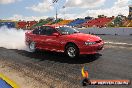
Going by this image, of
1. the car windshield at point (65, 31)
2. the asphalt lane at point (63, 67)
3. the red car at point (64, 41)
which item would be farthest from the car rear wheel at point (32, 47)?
the car windshield at point (65, 31)

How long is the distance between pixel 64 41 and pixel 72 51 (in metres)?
0.65

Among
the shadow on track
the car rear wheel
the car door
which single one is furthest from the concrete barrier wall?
the car door

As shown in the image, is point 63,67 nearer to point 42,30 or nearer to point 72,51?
point 72,51

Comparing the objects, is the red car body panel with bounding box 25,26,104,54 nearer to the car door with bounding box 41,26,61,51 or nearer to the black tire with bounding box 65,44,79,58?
the car door with bounding box 41,26,61,51

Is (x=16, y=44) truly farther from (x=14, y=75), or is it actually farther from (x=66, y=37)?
(x=14, y=75)

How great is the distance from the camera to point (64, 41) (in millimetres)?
11602

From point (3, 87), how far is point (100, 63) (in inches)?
177

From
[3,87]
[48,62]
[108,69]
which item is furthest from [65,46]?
[3,87]

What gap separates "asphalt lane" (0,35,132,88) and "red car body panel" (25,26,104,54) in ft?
1.51

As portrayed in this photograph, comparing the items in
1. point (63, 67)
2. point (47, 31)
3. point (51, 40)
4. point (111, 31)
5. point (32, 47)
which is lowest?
point (63, 67)

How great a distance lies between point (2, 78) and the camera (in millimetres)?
8656

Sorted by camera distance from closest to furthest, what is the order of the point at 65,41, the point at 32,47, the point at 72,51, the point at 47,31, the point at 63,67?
the point at 63,67 < the point at 72,51 < the point at 65,41 < the point at 47,31 < the point at 32,47

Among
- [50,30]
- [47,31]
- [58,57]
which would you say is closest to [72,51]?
[58,57]

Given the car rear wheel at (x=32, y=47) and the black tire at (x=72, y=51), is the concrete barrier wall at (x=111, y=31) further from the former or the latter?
the black tire at (x=72, y=51)
